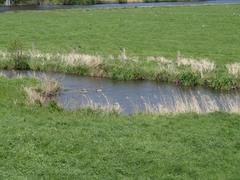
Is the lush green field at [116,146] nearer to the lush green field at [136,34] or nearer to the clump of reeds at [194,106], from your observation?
the clump of reeds at [194,106]

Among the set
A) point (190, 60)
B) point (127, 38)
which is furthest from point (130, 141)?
point (127, 38)

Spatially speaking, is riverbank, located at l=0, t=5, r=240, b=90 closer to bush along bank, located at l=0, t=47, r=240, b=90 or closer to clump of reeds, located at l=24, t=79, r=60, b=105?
bush along bank, located at l=0, t=47, r=240, b=90

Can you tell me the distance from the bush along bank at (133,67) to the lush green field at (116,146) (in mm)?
9563

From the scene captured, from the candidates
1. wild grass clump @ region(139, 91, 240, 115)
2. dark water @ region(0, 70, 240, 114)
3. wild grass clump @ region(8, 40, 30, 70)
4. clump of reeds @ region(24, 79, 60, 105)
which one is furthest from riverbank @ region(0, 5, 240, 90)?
clump of reeds @ region(24, 79, 60, 105)

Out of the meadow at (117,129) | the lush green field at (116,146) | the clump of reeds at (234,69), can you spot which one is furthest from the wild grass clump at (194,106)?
the clump of reeds at (234,69)

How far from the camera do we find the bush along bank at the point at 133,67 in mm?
28922

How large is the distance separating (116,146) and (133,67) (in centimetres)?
1632

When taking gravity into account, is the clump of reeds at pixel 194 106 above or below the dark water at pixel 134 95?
above

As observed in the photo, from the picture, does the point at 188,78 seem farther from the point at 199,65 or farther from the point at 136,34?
the point at 136,34

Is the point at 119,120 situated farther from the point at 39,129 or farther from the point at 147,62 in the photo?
the point at 147,62

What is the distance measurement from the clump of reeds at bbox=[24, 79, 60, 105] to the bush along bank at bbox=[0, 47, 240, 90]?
16.2 ft

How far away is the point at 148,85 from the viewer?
98.1ft

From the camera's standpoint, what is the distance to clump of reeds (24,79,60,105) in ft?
75.4

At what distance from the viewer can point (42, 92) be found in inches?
1034
